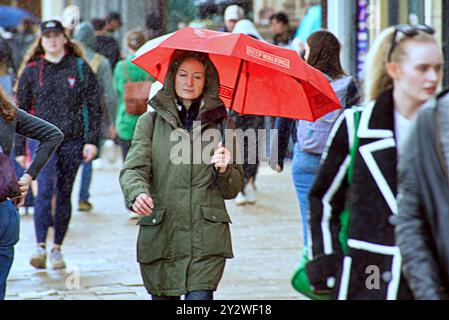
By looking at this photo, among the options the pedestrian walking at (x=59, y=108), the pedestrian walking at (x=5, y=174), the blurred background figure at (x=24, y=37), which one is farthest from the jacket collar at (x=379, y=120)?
the blurred background figure at (x=24, y=37)

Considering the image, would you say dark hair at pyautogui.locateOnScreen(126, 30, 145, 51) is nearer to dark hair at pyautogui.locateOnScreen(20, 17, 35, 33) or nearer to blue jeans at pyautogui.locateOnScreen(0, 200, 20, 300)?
blue jeans at pyautogui.locateOnScreen(0, 200, 20, 300)

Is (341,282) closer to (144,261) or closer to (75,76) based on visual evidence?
(144,261)

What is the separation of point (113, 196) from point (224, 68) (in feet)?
23.7

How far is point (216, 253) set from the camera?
5.50 metres

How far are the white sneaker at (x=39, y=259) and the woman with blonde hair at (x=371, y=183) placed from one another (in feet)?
16.1

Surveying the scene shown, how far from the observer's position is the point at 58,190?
8703 mm

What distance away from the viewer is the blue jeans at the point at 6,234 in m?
5.48

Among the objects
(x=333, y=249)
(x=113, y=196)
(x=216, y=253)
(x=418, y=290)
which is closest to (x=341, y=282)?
(x=333, y=249)

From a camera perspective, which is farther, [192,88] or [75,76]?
[75,76]

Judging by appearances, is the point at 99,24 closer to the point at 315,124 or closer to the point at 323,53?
the point at 315,124

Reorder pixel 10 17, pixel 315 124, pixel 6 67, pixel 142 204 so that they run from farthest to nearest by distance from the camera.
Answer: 1. pixel 10 17
2. pixel 6 67
3. pixel 315 124
4. pixel 142 204

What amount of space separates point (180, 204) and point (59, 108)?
125 inches

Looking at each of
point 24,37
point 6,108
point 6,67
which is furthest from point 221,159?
point 24,37

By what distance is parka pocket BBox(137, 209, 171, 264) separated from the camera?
5.44m
